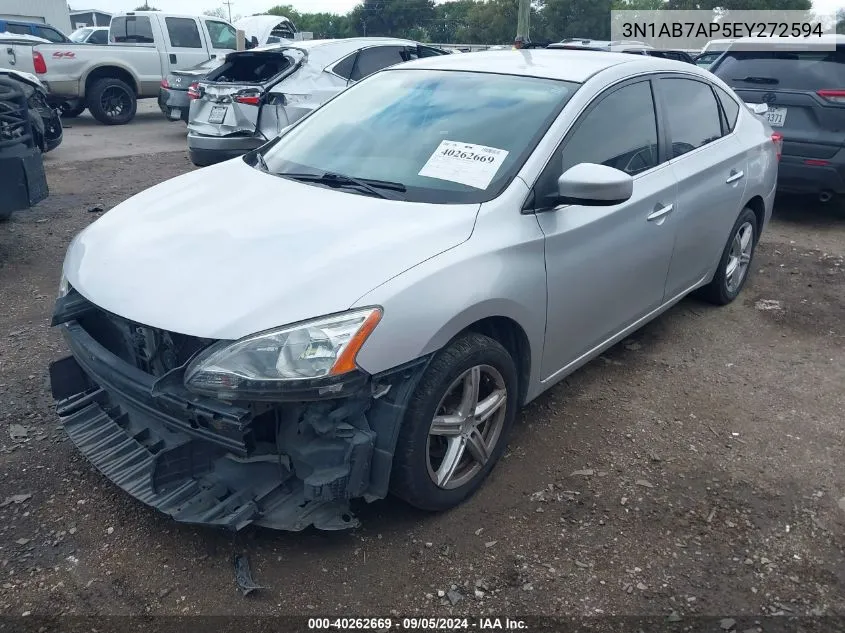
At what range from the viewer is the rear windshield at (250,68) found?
8.55 meters

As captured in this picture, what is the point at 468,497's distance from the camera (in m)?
2.93

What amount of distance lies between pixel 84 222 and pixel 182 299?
4973 mm

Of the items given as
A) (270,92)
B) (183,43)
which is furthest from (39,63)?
(270,92)

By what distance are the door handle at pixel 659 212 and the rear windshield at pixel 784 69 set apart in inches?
157

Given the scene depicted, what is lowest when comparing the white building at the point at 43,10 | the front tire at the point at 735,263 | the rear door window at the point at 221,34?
the front tire at the point at 735,263

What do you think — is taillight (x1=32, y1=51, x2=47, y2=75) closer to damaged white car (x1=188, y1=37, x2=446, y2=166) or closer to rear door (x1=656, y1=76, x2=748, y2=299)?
damaged white car (x1=188, y1=37, x2=446, y2=166)

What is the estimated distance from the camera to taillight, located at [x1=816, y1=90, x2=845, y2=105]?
6.44 m

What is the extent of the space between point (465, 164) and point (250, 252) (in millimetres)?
1009

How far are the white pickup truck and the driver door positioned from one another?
11502 mm

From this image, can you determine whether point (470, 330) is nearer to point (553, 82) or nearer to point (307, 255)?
point (307, 255)

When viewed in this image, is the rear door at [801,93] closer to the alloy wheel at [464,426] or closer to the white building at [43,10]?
the alloy wheel at [464,426]

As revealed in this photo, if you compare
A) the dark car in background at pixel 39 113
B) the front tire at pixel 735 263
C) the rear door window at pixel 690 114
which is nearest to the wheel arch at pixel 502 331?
the rear door window at pixel 690 114

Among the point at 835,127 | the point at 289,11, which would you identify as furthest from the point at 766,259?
the point at 289,11

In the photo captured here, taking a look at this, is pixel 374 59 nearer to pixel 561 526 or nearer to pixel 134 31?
pixel 561 526
